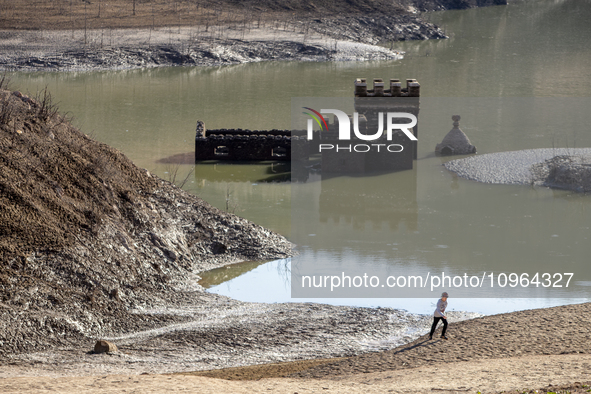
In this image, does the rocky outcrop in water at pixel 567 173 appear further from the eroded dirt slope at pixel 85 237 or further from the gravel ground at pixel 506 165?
the eroded dirt slope at pixel 85 237

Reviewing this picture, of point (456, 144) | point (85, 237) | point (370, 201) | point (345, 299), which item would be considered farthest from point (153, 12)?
point (345, 299)

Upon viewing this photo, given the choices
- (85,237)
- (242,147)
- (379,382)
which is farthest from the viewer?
(242,147)

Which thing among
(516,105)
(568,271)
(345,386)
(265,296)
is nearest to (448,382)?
(345,386)

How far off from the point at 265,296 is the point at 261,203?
701 cm

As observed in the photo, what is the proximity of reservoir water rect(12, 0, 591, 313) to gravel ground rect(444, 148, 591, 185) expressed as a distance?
0.68m

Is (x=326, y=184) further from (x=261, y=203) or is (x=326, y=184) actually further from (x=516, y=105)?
(x=516, y=105)

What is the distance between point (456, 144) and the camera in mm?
28281

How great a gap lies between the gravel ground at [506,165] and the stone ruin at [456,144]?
1.06 m

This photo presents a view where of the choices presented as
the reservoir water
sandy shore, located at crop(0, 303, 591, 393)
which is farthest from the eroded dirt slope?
sandy shore, located at crop(0, 303, 591, 393)

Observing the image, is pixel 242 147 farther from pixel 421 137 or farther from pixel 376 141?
pixel 421 137

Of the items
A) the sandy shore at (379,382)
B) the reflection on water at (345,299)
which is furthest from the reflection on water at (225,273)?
the sandy shore at (379,382)

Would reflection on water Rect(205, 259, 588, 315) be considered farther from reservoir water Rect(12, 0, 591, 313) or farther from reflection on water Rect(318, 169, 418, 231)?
reflection on water Rect(318, 169, 418, 231)

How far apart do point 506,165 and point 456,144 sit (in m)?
2.79

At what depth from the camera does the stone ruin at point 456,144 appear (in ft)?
92.7
